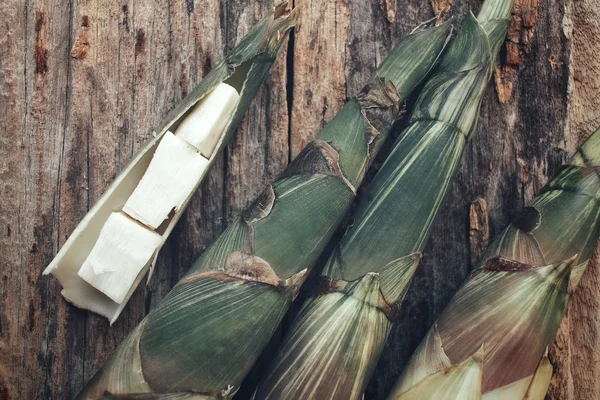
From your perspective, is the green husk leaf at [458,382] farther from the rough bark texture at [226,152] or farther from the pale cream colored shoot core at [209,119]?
the pale cream colored shoot core at [209,119]

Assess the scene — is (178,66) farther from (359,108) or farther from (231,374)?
(231,374)

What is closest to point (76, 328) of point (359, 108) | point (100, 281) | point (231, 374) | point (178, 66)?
point (100, 281)

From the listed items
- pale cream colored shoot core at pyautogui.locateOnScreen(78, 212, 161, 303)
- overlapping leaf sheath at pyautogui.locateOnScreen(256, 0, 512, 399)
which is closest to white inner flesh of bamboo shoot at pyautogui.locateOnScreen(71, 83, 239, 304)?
pale cream colored shoot core at pyautogui.locateOnScreen(78, 212, 161, 303)

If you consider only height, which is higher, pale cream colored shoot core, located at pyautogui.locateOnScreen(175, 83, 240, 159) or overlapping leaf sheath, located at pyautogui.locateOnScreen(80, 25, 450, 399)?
pale cream colored shoot core, located at pyautogui.locateOnScreen(175, 83, 240, 159)

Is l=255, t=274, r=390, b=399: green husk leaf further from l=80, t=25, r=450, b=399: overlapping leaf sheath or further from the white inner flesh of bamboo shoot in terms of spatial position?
the white inner flesh of bamboo shoot

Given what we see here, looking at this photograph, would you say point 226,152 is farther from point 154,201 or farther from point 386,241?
point 386,241

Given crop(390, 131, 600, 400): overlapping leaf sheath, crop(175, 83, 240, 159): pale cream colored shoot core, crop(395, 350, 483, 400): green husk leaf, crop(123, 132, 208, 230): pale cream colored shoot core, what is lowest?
crop(395, 350, 483, 400): green husk leaf
